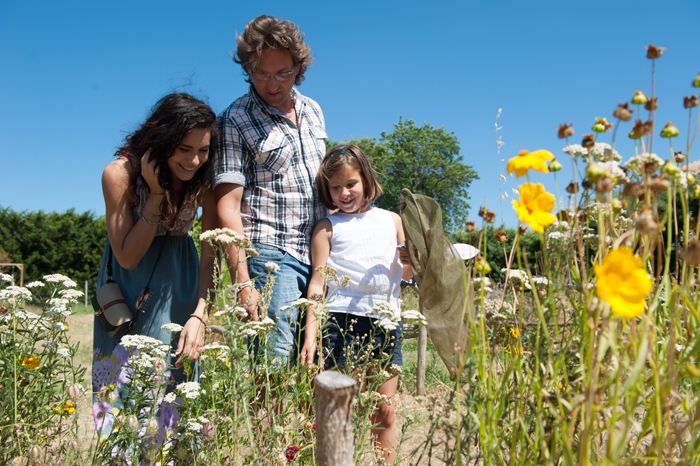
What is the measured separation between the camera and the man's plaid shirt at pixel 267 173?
2250 mm

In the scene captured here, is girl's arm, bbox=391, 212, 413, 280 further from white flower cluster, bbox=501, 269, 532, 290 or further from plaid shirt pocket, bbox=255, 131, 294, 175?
white flower cluster, bbox=501, 269, 532, 290

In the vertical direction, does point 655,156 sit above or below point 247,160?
below

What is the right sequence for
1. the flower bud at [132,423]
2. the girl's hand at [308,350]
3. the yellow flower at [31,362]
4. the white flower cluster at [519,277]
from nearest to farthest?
1. the white flower cluster at [519,277]
2. the flower bud at [132,423]
3. the yellow flower at [31,362]
4. the girl's hand at [308,350]

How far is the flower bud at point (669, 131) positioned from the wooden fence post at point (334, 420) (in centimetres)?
91

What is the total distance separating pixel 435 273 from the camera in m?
1.92

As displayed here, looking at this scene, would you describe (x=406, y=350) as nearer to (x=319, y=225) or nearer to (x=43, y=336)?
(x=319, y=225)

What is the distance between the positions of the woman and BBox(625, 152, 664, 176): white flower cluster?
1.72 meters

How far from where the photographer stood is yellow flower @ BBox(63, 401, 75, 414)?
1631mm

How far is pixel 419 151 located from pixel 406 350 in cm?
1968

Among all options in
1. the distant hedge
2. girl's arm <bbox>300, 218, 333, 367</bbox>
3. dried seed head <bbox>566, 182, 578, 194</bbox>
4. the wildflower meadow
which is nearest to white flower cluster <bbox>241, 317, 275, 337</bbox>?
the wildflower meadow

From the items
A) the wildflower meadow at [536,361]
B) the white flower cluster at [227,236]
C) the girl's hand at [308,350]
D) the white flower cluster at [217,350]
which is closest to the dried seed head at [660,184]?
the wildflower meadow at [536,361]

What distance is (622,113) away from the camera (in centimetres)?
92

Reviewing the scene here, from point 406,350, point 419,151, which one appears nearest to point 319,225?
point 406,350

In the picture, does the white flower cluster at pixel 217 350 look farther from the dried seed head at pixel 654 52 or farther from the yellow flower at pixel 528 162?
the dried seed head at pixel 654 52
